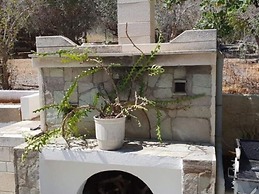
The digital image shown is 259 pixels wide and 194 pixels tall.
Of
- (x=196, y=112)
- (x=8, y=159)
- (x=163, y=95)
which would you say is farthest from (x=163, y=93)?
(x=8, y=159)

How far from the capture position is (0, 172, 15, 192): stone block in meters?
5.55

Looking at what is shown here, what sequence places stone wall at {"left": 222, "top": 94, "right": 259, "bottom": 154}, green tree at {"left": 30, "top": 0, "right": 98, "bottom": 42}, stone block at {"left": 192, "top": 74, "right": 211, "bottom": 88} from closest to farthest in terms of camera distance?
stone block at {"left": 192, "top": 74, "right": 211, "bottom": 88}, stone wall at {"left": 222, "top": 94, "right": 259, "bottom": 154}, green tree at {"left": 30, "top": 0, "right": 98, "bottom": 42}

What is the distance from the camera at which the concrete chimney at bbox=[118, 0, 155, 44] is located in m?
5.28

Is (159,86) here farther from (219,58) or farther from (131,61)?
(219,58)

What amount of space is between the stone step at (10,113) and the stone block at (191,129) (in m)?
3.86

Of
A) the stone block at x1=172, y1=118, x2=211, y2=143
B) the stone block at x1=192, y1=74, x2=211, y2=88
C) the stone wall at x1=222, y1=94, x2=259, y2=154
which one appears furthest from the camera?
the stone wall at x1=222, y1=94, x2=259, y2=154

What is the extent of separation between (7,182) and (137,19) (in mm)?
3358

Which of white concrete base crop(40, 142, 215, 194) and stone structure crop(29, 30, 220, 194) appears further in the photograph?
stone structure crop(29, 30, 220, 194)

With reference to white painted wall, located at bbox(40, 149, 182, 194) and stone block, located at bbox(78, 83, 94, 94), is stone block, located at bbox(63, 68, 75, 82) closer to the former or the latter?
stone block, located at bbox(78, 83, 94, 94)

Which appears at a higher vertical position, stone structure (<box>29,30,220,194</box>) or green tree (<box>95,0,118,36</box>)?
green tree (<box>95,0,118,36</box>)

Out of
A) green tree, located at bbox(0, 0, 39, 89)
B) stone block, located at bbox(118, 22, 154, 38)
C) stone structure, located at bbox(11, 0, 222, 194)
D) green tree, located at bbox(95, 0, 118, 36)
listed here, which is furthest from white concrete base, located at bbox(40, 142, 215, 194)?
green tree, located at bbox(95, 0, 118, 36)

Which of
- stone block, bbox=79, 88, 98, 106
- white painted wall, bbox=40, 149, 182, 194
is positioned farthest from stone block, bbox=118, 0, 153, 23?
white painted wall, bbox=40, 149, 182, 194

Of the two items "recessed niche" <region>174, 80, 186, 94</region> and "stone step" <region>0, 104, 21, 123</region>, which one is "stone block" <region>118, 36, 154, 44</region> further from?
"stone step" <region>0, 104, 21, 123</region>

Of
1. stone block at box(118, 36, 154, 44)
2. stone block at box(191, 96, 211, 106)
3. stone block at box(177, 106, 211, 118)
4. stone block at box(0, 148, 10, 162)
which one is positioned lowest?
stone block at box(0, 148, 10, 162)
